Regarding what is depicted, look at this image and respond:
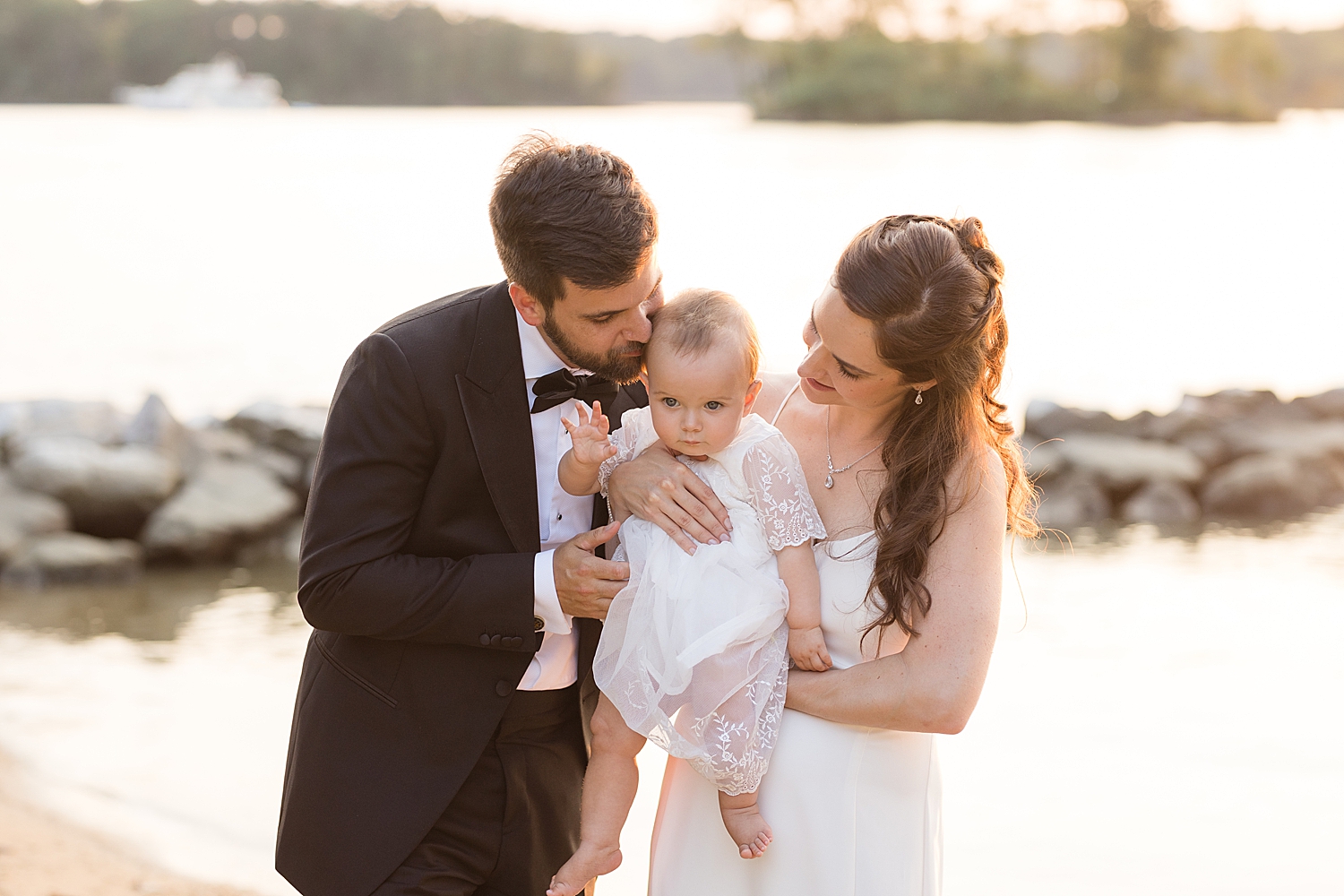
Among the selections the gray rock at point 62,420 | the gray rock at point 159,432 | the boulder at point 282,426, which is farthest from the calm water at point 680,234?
the gray rock at point 159,432

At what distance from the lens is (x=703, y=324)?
7.27 ft

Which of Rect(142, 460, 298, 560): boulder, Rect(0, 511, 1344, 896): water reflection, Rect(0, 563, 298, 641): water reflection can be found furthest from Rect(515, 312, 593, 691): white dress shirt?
Rect(142, 460, 298, 560): boulder

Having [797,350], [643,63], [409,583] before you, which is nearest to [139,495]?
[409,583]

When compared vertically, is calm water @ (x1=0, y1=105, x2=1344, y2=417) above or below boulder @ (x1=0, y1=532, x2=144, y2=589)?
above

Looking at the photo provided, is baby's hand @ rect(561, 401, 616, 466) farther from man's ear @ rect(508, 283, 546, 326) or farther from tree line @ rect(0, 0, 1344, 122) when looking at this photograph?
tree line @ rect(0, 0, 1344, 122)

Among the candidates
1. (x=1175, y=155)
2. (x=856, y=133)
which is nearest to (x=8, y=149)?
(x=856, y=133)

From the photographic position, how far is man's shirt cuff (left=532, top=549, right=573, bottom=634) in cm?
219

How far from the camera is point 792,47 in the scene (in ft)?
143

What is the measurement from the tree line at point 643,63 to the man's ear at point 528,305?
34822 mm

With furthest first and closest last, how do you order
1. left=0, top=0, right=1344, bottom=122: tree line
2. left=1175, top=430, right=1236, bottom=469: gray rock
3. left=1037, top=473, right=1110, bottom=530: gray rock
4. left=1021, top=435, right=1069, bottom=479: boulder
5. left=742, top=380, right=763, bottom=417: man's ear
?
left=0, top=0, right=1344, bottom=122: tree line
left=1175, top=430, right=1236, bottom=469: gray rock
left=1021, top=435, right=1069, bottom=479: boulder
left=1037, top=473, right=1110, bottom=530: gray rock
left=742, top=380, right=763, bottom=417: man's ear

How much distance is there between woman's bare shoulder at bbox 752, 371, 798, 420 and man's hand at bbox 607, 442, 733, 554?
1.12 ft

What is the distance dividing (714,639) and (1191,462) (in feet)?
29.6

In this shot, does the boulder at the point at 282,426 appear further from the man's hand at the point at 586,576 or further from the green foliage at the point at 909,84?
the green foliage at the point at 909,84

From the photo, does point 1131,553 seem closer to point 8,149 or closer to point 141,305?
point 141,305
